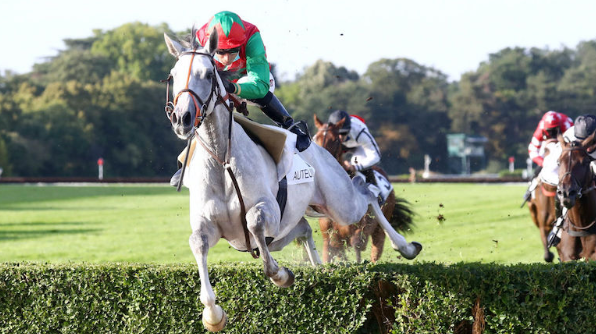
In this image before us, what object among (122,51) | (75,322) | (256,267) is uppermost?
(122,51)

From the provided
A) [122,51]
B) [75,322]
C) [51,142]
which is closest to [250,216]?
[75,322]

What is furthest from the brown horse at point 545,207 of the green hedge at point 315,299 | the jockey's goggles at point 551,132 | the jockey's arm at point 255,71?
the jockey's arm at point 255,71

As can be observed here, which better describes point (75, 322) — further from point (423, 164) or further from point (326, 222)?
point (423, 164)

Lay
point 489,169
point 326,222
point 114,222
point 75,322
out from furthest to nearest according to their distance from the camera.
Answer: point 489,169 < point 114,222 < point 326,222 < point 75,322

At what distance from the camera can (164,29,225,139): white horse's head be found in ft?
13.0

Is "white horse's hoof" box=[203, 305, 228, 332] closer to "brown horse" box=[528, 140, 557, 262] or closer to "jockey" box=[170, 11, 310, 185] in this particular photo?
"jockey" box=[170, 11, 310, 185]

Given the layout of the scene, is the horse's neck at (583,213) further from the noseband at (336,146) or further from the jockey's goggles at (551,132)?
the noseband at (336,146)

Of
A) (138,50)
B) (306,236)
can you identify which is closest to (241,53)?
(306,236)

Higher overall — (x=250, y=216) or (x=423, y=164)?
A: (x=250, y=216)

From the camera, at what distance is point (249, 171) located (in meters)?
4.68

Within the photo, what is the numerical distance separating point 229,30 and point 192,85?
0.88 meters

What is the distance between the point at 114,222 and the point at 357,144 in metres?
12.0

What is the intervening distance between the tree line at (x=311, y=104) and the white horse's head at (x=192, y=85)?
32895 millimetres

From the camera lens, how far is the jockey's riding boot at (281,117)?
214 inches
